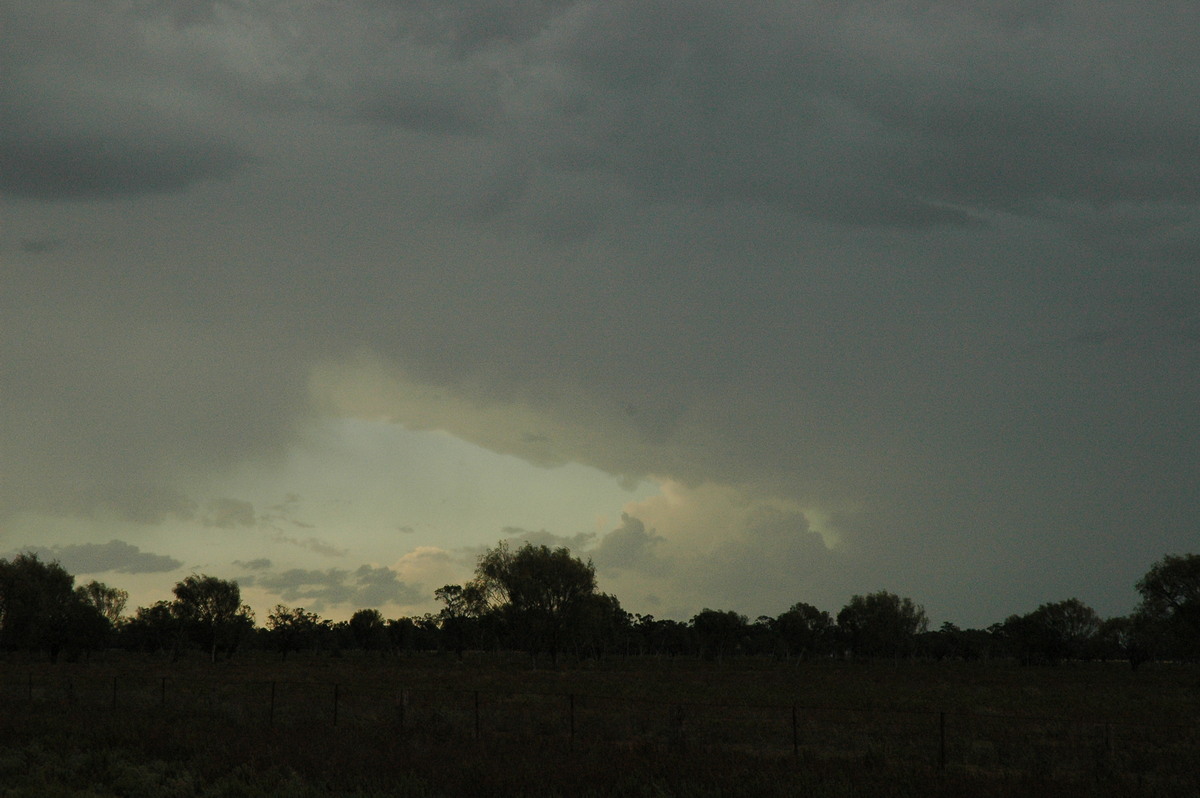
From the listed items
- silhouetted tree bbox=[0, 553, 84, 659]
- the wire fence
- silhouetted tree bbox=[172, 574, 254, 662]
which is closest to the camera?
the wire fence

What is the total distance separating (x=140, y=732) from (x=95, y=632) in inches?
3329

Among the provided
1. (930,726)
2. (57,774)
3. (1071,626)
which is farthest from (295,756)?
(1071,626)

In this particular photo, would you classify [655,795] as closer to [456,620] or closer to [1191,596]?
[1191,596]

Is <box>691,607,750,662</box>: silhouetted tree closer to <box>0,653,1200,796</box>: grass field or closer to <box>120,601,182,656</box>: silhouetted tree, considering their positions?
<box>120,601,182,656</box>: silhouetted tree

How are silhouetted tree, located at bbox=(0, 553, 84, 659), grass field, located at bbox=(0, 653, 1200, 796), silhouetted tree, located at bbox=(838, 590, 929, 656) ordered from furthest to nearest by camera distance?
silhouetted tree, located at bbox=(838, 590, 929, 656)
silhouetted tree, located at bbox=(0, 553, 84, 659)
grass field, located at bbox=(0, 653, 1200, 796)

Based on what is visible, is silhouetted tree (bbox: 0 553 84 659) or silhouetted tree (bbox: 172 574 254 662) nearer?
silhouetted tree (bbox: 0 553 84 659)

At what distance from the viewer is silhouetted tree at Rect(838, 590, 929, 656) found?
464 feet

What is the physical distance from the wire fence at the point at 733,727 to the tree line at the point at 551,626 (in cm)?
4856

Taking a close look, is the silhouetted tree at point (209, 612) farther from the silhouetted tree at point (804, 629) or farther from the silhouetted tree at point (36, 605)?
the silhouetted tree at point (804, 629)

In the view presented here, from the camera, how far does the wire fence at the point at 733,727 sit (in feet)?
74.4

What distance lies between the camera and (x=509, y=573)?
92.6 m

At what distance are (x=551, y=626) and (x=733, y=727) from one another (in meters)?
61.9

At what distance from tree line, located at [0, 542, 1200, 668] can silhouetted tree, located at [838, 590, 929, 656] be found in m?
0.24

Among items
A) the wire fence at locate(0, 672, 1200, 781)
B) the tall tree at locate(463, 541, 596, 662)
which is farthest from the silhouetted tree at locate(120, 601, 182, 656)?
the wire fence at locate(0, 672, 1200, 781)
